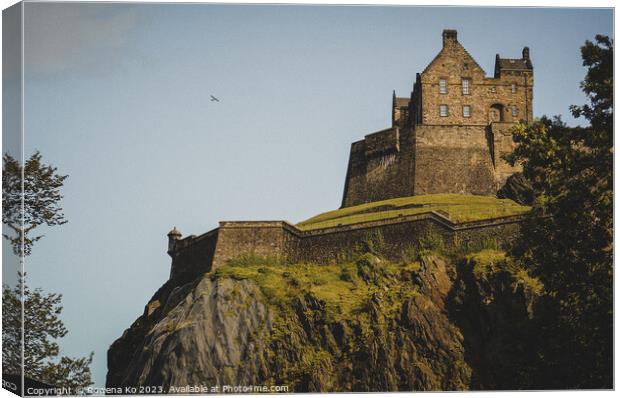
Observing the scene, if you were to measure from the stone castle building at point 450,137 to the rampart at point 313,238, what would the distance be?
585 inches

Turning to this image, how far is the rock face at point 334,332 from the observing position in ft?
157

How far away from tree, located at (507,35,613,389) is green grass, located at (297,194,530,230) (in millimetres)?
19900

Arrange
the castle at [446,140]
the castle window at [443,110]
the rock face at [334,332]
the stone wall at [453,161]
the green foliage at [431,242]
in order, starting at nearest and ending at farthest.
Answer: the rock face at [334,332], the green foliage at [431,242], the stone wall at [453,161], the castle at [446,140], the castle window at [443,110]

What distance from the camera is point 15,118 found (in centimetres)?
3778

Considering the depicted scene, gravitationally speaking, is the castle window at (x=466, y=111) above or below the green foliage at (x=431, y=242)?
above

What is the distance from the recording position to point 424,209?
202 feet

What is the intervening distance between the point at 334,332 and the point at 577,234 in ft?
56.8

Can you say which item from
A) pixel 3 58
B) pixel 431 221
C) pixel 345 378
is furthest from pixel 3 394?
pixel 431 221

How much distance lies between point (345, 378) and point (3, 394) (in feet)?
53.6

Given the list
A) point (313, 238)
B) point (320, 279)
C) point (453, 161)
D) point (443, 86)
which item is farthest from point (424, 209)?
point (443, 86)

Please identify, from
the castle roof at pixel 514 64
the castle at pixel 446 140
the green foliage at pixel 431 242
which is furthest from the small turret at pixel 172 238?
the castle roof at pixel 514 64

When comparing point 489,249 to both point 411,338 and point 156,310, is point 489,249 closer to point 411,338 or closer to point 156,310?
point 411,338

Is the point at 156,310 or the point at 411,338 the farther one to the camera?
the point at 156,310

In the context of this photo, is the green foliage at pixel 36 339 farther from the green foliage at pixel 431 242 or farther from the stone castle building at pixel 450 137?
the stone castle building at pixel 450 137
